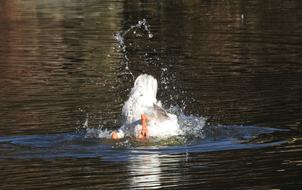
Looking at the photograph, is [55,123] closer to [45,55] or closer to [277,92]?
[277,92]

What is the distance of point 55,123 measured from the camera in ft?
68.3

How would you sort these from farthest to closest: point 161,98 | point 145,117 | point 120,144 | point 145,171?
point 161,98 < point 145,117 < point 120,144 < point 145,171

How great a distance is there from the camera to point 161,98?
2611 cm

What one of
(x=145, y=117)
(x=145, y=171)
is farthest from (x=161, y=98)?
(x=145, y=171)

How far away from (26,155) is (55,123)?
3.61 meters

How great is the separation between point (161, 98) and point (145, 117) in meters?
7.80

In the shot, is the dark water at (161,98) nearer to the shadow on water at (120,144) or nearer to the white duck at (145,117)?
the shadow on water at (120,144)

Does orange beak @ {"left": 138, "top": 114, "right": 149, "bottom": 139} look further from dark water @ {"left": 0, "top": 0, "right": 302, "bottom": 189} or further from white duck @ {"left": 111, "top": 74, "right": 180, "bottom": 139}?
dark water @ {"left": 0, "top": 0, "right": 302, "bottom": 189}

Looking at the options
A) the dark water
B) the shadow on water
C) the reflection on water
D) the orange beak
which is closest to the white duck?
the orange beak

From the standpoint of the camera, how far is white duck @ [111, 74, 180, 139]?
18469 mm

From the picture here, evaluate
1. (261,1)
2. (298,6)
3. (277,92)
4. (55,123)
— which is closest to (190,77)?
(277,92)

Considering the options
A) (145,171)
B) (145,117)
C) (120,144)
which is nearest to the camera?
(145,171)

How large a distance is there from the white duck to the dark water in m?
0.54

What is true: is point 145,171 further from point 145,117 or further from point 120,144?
point 145,117
